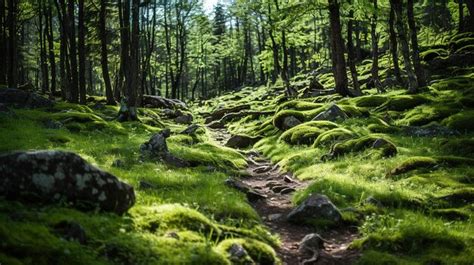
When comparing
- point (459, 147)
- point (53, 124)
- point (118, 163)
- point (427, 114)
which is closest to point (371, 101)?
point (427, 114)

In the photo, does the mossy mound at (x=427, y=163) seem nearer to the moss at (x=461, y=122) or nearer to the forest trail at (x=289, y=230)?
the forest trail at (x=289, y=230)

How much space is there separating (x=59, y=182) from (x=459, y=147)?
15.1 metres

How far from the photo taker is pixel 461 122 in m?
19.7

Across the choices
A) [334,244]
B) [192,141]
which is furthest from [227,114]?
[334,244]

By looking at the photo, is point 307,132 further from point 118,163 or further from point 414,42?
point 118,163

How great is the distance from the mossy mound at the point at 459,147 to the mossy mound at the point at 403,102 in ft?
26.9

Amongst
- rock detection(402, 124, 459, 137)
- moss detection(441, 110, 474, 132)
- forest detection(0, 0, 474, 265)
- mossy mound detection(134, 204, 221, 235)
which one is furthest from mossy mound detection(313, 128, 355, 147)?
mossy mound detection(134, 204, 221, 235)

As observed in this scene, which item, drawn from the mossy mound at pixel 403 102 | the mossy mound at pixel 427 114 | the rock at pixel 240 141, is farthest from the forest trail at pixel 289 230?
the mossy mound at pixel 403 102

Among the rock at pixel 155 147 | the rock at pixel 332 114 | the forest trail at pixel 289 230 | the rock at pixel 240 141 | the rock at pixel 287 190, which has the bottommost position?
the forest trail at pixel 289 230

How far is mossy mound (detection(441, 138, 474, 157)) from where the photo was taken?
1642cm

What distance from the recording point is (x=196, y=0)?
201ft

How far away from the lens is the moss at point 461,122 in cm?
1938

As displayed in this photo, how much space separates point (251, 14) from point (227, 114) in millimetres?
16361

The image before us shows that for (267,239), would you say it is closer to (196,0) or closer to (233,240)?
(233,240)
